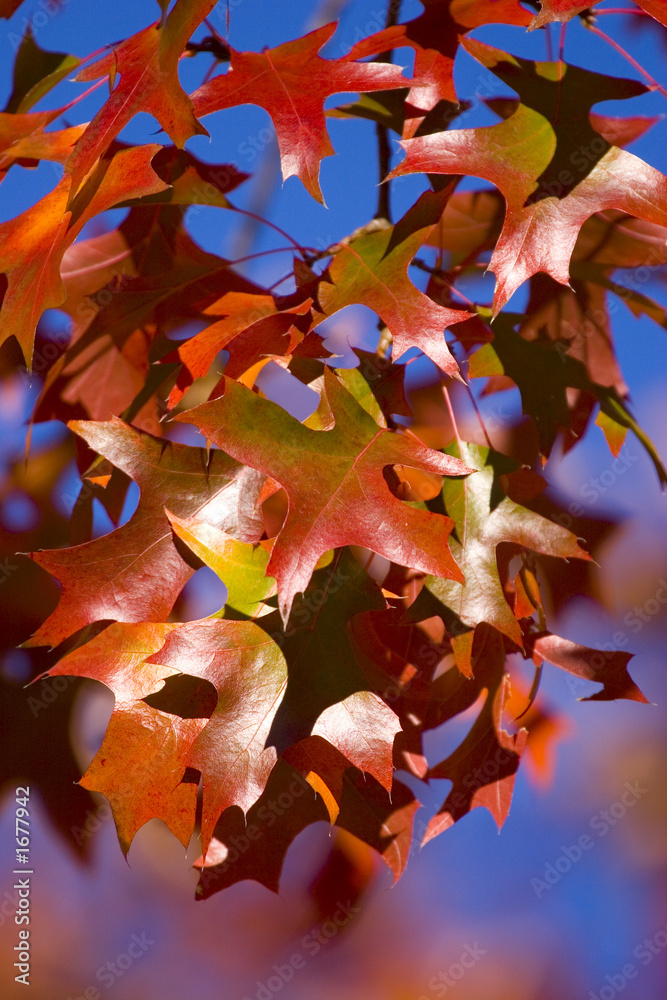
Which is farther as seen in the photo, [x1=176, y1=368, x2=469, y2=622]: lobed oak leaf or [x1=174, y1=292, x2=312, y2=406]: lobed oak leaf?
[x1=174, y1=292, x2=312, y2=406]: lobed oak leaf

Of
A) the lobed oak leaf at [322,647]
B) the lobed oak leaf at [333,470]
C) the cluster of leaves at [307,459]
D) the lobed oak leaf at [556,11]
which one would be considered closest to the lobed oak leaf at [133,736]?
the cluster of leaves at [307,459]

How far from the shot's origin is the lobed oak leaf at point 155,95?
73cm

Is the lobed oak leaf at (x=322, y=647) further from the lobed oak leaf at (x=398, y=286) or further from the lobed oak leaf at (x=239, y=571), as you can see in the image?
the lobed oak leaf at (x=398, y=286)

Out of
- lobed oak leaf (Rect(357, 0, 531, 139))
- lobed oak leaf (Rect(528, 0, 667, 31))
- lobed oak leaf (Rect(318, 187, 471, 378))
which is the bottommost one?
lobed oak leaf (Rect(318, 187, 471, 378))

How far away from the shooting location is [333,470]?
0.74m

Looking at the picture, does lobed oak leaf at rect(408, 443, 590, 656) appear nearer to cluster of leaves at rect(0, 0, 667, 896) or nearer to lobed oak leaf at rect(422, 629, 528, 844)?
cluster of leaves at rect(0, 0, 667, 896)

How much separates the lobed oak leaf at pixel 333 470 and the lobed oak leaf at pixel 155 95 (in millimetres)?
262

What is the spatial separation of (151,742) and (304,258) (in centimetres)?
61

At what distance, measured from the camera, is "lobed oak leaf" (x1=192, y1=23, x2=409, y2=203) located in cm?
75

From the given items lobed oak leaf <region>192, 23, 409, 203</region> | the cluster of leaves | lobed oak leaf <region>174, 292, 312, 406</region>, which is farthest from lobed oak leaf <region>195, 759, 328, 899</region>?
lobed oak leaf <region>192, 23, 409, 203</region>

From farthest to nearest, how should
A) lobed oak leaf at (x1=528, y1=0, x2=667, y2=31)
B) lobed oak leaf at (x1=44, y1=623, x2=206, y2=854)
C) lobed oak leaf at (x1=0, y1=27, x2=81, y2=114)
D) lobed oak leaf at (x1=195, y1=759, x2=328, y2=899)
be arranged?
lobed oak leaf at (x1=0, y1=27, x2=81, y2=114) < lobed oak leaf at (x1=195, y1=759, x2=328, y2=899) < lobed oak leaf at (x1=44, y1=623, x2=206, y2=854) < lobed oak leaf at (x1=528, y1=0, x2=667, y2=31)

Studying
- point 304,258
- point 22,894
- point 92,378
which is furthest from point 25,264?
point 22,894

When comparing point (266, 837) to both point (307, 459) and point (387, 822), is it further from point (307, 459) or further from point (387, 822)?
point (307, 459)

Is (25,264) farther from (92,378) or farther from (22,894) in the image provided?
(22,894)
